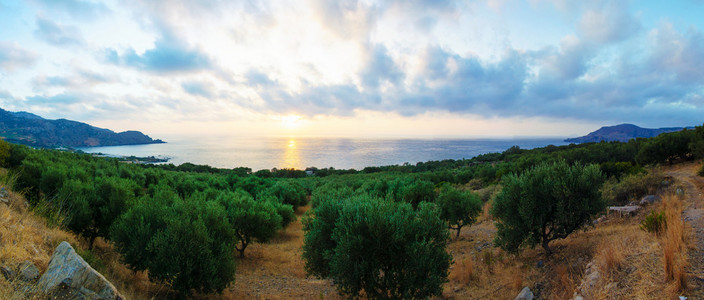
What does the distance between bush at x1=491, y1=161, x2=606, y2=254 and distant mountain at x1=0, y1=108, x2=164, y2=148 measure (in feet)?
364

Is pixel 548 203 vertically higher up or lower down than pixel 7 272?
higher up

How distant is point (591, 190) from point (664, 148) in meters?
27.8

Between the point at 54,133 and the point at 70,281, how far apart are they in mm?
151760

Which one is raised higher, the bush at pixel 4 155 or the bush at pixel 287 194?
the bush at pixel 4 155

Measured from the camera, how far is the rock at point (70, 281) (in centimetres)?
542

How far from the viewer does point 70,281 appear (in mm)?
5535

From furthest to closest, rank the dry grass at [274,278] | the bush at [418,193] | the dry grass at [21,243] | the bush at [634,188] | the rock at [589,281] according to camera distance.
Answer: the bush at [418,193]
the bush at [634,188]
the dry grass at [274,278]
the rock at [589,281]
the dry grass at [21,243]

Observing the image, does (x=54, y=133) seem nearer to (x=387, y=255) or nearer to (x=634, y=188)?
(x=387, y=255)

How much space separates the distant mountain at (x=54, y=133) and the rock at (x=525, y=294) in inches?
Answer: 4381

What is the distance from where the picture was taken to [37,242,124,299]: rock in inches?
213

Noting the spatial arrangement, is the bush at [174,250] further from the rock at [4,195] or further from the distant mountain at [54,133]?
the distant mountain at [54,133]

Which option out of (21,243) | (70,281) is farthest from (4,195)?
(70,281)

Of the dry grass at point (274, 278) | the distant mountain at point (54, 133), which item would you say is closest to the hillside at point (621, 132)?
the dry grass at point (274, 278)

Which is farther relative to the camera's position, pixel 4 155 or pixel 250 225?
pixel 4 155
